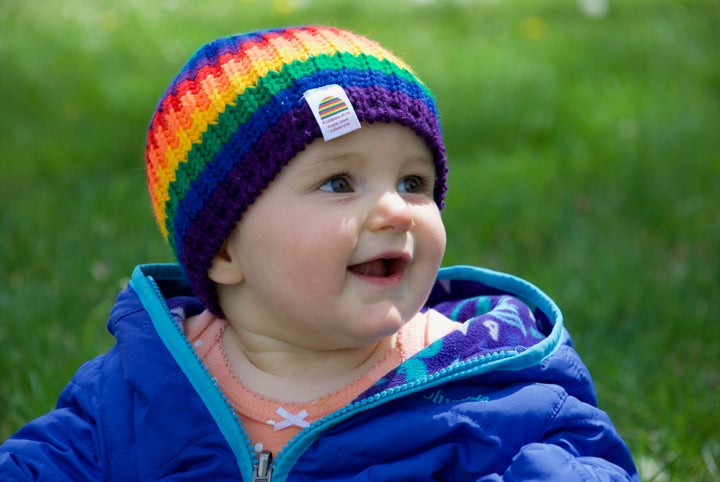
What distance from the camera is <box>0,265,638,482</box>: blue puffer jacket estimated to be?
79.1 inches

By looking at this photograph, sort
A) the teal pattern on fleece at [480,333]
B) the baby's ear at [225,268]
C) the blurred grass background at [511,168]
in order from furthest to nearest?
the blurred grass background at [511,168], the baby's ear at [225,268], the teal pattern on fleece at [480,333]

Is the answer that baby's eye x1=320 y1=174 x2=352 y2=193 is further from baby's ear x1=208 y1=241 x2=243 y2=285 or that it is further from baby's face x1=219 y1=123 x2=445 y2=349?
baby's ear x1=208 y1=241 x2=243 y2=285

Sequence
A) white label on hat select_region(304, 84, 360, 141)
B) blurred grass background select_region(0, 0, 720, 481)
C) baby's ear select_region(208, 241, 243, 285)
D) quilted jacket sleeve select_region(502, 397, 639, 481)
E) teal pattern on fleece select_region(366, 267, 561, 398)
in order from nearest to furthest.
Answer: quilted jacket sleeve select_region(502, 397, 639, 481)
white label on hat select_region(304, 84, 360, 141)
teal pattern on fleece select_region(366, 267, 561, 398)
baby's ear select_region(208, 241, 243, 285)
blurred grass background select_region(0, 0, 720, 481)

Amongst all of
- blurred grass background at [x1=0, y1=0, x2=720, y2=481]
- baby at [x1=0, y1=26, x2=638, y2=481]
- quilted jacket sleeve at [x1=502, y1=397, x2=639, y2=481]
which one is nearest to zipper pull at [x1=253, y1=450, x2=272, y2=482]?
baby at [x1=0, y1=26, x2=638, y2=481]

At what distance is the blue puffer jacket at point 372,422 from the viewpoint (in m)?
2.01

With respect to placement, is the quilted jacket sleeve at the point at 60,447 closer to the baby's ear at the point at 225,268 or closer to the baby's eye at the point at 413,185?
the baby's ear at the point at 225,268

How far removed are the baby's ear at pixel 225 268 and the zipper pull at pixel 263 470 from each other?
39 cm

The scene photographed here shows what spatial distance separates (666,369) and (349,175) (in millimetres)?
Result: 1494

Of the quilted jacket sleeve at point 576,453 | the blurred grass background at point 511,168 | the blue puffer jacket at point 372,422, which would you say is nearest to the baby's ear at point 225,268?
the blue puffer jacket at point 372,422

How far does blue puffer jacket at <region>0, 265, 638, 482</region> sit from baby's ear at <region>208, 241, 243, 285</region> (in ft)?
0.51

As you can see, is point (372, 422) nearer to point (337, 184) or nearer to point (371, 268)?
point (371, 268)

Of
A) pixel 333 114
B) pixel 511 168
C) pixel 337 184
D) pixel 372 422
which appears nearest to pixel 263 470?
pixel 372 422

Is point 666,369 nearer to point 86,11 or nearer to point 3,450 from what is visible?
point 3,450

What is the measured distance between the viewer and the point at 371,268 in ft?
6.88
